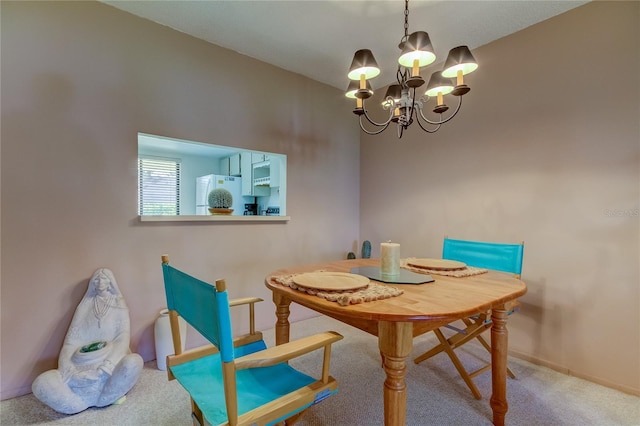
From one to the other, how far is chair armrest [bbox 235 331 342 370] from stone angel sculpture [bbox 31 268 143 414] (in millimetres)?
1278

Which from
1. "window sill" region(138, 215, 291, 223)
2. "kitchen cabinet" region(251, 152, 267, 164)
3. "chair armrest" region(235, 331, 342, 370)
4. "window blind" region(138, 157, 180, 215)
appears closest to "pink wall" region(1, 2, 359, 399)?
"window sill" region(138, 215, 291, 223)

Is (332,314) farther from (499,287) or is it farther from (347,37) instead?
(347,37)

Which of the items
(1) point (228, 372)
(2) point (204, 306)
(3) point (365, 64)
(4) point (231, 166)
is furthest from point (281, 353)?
(4) point (231, 166)

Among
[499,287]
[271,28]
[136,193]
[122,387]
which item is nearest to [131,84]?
[136,193]

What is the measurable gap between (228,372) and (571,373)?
2.48 meters

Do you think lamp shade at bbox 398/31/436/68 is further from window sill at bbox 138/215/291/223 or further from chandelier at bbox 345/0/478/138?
window sill at bbox 138/215/291/223

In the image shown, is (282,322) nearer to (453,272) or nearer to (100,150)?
(453,272)

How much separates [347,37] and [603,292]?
105 inches

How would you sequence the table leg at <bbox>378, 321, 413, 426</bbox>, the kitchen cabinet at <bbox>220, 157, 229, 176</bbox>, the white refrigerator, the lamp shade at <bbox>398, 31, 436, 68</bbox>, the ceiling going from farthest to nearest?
the kitchen cabinet at <bbox>220, 157, 229, 176</bbox>
the white refrigerator
the ceiling
the lamp shade at <bbox>398, 31, 436, 68</bbox>
the table leg at <bbox>378, 321, 413, 426</bbox>

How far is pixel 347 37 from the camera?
251cm

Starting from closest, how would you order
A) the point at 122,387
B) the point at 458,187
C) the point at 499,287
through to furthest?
1. the point at 499,287
2. the point at 122,387
3. the point at 458,187

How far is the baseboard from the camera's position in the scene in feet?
6.22

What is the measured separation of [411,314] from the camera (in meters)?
1.06

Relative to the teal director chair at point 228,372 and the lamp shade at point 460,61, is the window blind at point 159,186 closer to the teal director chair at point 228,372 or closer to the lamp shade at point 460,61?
the teal director chair at point 228,372
